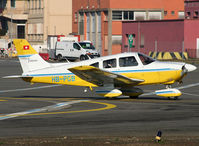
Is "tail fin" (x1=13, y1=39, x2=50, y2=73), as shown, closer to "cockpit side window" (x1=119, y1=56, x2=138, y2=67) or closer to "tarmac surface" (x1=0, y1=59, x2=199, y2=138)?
"tarmac surface" (x1=0, y1=59, x2=199, y2=138)

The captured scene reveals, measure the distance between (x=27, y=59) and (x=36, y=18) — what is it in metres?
84.7

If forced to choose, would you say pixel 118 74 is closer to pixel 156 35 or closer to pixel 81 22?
pixel 156 35

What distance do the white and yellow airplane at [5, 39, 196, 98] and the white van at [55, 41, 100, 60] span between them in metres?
38.4

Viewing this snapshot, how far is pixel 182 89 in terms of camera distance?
90.6 ft

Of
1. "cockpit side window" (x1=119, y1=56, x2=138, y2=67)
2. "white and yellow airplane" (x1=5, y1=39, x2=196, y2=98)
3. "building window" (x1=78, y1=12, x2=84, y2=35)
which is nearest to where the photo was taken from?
"white and yellow airplane" (x1=5, y1=39, x2=196, y2=98)

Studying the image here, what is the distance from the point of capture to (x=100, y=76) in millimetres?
21766

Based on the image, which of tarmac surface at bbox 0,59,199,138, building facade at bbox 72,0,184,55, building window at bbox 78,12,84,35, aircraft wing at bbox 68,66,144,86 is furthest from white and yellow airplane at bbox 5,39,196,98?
building window at bbox 78,12,84,35

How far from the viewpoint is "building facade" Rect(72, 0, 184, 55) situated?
8000cm

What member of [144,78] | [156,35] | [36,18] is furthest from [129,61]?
[36,18]

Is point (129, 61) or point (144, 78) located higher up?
point (129, 61)

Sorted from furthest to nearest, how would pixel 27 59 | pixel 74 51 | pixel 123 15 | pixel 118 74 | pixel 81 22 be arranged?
pixel 81 22 → pixel 123 15 → pixel 74 51 → pixel 27 59 → pixel 118 74

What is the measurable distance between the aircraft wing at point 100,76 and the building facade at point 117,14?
5686 cm

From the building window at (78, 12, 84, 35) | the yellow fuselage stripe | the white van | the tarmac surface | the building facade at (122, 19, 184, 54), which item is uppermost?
the building window at (78, 12, 84, 35)

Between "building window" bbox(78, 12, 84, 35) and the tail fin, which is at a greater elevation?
"building window" bbox(78, 12, 84, 35)
